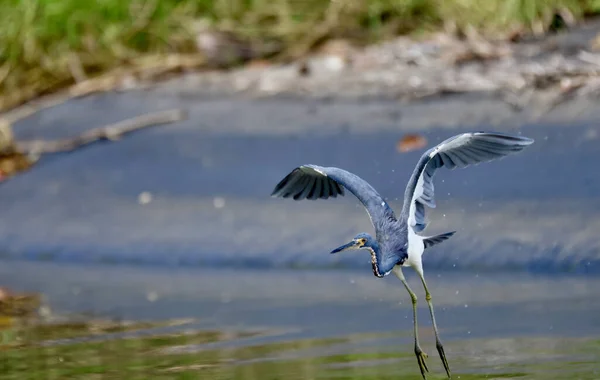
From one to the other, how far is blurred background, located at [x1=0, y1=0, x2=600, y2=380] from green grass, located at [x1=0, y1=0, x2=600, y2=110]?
0.02 meters

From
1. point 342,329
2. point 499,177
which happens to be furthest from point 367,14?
point 342,329

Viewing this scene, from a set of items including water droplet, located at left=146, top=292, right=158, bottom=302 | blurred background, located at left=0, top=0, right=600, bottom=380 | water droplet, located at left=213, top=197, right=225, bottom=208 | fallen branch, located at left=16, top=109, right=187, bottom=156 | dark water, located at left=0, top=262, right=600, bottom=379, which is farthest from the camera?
fallen branch, located at left=16, top=109, right=187, bottom=156

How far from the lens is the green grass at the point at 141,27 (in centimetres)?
805

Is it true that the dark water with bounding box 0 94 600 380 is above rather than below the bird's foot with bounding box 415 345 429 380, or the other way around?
above

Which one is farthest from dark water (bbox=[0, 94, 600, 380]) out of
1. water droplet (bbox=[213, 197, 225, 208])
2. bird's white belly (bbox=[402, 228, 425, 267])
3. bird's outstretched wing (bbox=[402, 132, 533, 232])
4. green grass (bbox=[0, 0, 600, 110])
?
green grass (bbox=[0, 0, 600, 110])

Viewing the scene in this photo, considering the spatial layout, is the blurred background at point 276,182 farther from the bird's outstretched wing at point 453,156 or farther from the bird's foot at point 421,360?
the bird's outstretched wing at point 453,156

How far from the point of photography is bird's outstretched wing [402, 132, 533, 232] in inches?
132

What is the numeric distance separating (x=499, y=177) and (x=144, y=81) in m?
2.68

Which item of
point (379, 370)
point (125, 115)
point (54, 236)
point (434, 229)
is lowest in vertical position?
point (379, 370)

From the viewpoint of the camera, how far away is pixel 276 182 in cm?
622

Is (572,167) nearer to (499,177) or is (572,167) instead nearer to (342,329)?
(499,177)

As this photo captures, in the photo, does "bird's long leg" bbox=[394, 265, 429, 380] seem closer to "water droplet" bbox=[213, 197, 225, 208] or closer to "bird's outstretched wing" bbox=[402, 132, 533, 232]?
"bird's outstretched wing" bbox=[402, 132, 533, 232]

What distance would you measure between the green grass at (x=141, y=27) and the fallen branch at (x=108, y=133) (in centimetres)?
108

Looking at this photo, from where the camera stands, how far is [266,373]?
3730 mm
